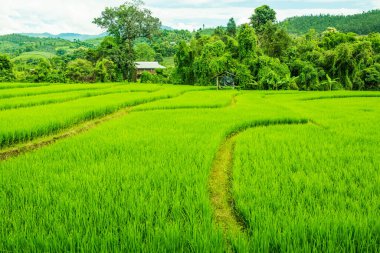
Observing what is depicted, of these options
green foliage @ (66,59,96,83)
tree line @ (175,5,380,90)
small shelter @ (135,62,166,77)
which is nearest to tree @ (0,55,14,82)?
green foliage @ (66,59,96,83)

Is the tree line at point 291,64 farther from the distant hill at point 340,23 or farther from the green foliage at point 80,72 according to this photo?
the distant hill at point 340,23

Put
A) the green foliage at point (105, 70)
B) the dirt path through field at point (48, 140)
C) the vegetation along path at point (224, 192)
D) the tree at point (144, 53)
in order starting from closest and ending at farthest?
1. the vegetation along path at point (224, 192)
2. the dirt path through field at point (48, 140)
3. the green foliage at point (105, 70)
4. the tree at point (144, 53)

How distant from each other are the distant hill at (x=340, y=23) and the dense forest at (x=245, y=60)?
2093 inches

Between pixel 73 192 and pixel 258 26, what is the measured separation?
110 ft

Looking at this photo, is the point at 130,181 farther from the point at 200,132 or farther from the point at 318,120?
the point at 318,120

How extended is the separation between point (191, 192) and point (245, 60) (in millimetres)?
21586

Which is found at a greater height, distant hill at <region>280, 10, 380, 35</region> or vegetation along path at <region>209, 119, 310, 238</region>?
distant hill at <region>280, 10, 380, 35</region>

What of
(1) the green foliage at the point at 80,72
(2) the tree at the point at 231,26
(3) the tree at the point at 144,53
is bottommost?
(1) the green foliage at the point at 80,72

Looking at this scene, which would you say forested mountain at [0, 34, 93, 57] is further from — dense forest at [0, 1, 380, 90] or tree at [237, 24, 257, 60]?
tree at [237, 24, 257, 60]

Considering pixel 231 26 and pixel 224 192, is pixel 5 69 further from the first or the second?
pixel 231 26

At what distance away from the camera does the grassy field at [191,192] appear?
2232 mm

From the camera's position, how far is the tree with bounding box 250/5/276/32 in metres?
32.7

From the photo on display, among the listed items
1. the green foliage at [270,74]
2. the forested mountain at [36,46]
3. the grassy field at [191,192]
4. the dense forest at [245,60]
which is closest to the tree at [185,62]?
the dense forest at [245,60]

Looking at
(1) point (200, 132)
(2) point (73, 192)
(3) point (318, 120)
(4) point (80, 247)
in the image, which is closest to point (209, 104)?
(3) point (318, 120)
